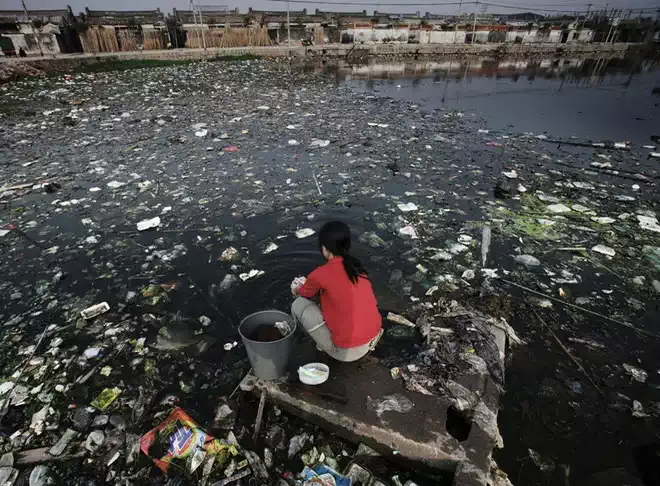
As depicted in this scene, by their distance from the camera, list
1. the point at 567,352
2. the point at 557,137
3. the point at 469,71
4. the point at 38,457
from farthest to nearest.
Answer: the point at 469,71
the point at 557,137
the point at 567,352
the point at 38,457

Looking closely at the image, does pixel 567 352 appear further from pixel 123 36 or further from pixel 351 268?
pixel 123 36

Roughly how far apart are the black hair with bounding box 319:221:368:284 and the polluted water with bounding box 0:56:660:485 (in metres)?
0.92

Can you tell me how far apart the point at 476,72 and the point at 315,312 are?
2054 centimetres

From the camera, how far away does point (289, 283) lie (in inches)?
143

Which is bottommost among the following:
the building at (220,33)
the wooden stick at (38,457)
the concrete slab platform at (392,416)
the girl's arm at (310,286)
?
the wooden stick at (38,457)

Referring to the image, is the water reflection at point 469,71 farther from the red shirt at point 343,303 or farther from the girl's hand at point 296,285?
the red shirt at point 343,303

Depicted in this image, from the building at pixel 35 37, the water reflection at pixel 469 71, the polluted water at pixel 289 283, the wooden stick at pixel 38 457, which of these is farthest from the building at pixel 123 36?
the wooden stick at pixel 38 457

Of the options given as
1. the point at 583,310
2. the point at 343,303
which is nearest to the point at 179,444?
the point at 343,303

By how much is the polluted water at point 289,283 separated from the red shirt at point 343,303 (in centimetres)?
47

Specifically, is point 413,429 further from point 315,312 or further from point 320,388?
point 315,312

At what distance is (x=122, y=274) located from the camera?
3.69 metres

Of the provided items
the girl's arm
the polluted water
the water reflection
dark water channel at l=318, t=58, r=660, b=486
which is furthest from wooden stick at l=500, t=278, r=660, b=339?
the water reflection

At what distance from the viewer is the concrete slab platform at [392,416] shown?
204 cm

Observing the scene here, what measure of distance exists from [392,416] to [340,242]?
3.90ft
